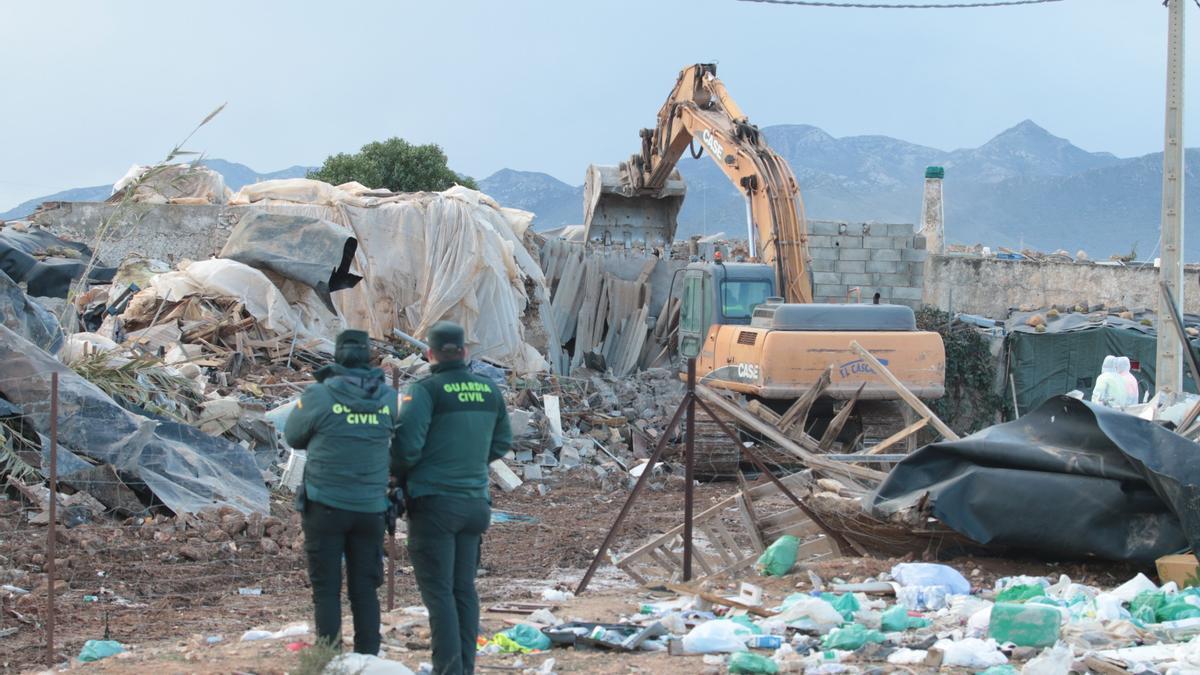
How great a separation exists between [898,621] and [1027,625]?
0.73m

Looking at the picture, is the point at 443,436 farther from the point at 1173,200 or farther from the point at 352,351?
the point at 1173,200

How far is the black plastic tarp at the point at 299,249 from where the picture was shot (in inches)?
629

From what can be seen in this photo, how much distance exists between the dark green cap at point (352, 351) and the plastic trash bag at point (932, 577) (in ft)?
12.0

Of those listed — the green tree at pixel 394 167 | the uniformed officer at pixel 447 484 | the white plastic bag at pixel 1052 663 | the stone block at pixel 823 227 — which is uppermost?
the green tree at pixel 394 167

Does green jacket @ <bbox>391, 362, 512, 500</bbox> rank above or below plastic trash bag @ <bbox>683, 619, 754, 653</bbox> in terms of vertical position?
above

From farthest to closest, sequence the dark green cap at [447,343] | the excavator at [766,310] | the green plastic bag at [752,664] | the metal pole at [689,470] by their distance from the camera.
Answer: the excavator at [766,310] < the metal pole at [689,470] < the green plastic bag at [752,664] < the dark green cap at [447,343]

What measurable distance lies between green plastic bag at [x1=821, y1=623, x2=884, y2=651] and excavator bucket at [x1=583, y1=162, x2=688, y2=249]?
16757 millimetres

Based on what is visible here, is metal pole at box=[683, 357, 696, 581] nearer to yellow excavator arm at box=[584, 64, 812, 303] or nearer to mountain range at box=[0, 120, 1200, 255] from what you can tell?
yellow excavator arm at box=[584, 64, 812, 303]

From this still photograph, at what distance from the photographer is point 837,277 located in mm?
20516

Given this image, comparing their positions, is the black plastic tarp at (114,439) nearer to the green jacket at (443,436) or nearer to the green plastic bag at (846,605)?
the green jacket at (443,436)

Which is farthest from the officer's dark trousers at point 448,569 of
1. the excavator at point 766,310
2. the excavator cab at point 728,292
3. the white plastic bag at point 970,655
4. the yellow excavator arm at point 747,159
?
the yellow excavator arm at point 747,159

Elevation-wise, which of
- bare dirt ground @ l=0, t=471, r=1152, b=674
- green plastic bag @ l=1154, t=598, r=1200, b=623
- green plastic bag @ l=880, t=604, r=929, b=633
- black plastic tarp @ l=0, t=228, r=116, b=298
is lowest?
bare dirt ground @ l=0, t=471, r=1152, b=674

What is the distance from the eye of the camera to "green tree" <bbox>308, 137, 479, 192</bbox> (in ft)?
130

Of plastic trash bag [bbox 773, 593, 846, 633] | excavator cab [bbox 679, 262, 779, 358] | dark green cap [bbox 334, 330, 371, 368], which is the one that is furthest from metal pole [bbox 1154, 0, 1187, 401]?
dark green cap [bbox 334, 330, 371, 368]
